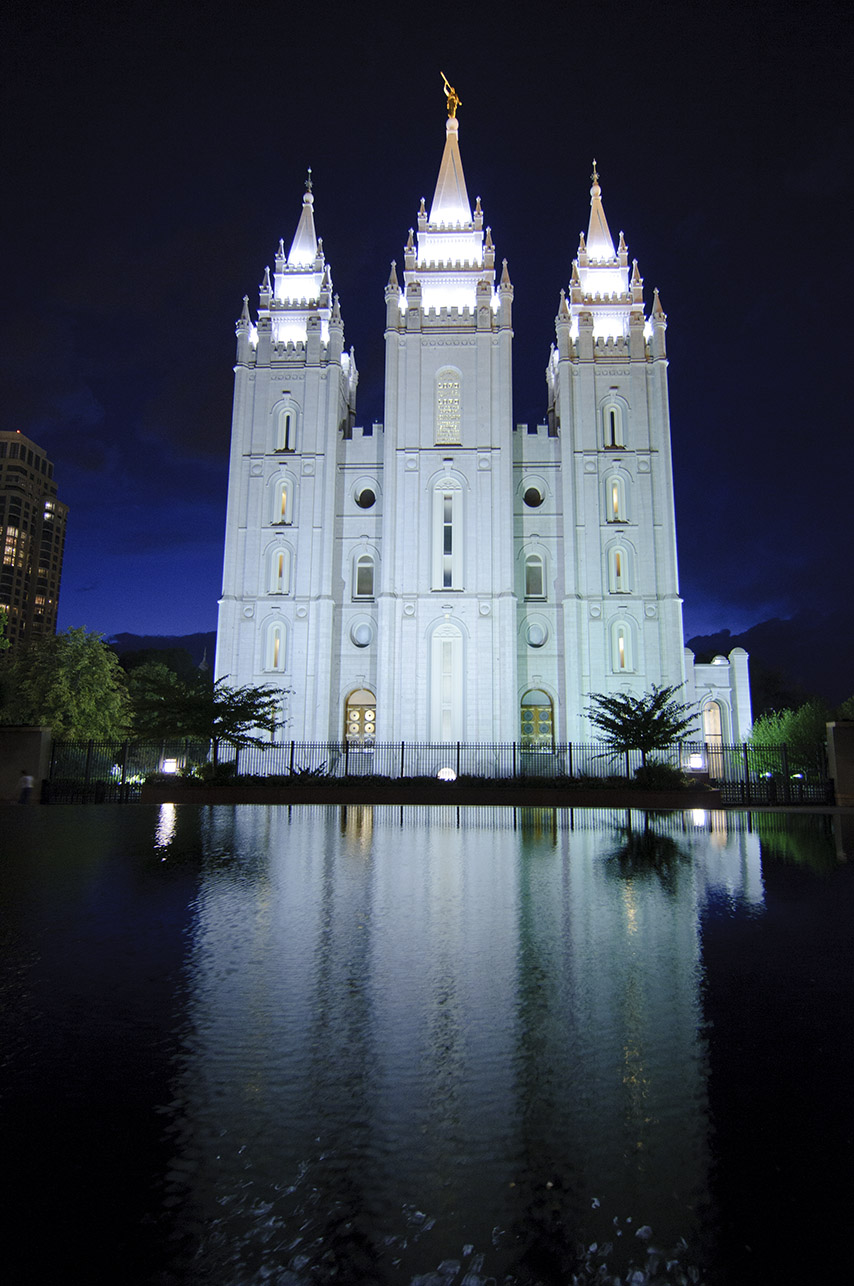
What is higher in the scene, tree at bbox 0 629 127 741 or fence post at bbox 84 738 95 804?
tree at bbox 0 629 127 741

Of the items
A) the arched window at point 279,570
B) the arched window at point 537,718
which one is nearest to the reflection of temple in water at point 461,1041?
the arched window at point 537,718

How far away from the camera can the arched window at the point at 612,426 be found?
39.2 meters

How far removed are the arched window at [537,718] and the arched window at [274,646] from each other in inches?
479

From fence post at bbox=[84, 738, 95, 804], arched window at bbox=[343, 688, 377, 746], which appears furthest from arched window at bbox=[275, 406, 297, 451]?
fence post at bbox=[84, 738, 95, 804]

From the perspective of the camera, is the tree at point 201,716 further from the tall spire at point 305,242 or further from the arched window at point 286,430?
the tall spire at point 305,242

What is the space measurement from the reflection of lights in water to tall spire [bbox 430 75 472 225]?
3786 centimetres

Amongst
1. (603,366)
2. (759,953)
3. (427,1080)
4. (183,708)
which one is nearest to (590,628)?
(603,366)

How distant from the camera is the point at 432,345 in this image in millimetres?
39344

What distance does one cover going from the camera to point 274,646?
37500mm

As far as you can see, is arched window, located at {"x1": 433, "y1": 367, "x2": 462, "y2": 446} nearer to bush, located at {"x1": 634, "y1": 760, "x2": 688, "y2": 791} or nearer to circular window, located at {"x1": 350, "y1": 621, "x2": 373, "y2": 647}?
circular window, located at {"x1": 350, "y1": 621, "x2": 373, "y2": 647}

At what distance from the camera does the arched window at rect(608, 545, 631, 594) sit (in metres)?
37.7

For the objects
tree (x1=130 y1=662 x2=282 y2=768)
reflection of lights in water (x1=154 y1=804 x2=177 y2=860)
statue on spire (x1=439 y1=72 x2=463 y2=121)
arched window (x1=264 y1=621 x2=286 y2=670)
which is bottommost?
reflection of lights in water (x1=154 y1=804 x2=177 y2=860)

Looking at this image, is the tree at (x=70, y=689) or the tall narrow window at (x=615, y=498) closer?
the tree at (x=70, y=689)

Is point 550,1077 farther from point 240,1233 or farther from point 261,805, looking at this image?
point 261,805
